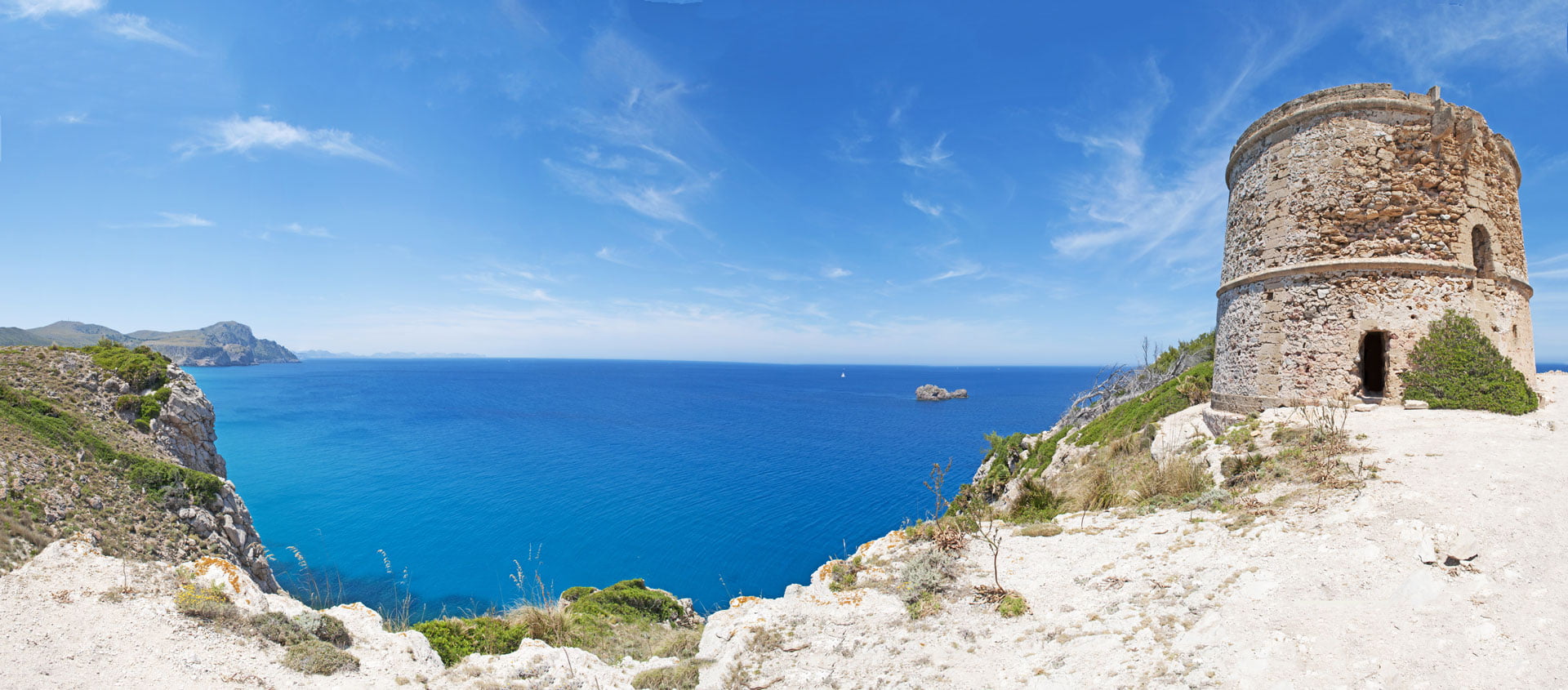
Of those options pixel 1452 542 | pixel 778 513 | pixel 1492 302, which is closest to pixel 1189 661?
pixel 1452 542

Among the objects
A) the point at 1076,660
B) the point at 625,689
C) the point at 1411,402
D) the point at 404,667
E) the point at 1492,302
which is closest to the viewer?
the point at 1076,660

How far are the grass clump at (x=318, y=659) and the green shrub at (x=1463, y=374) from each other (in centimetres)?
1765

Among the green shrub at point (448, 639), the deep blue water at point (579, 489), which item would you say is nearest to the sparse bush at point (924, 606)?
the green shrub at point (448, 639)

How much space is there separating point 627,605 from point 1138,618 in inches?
325

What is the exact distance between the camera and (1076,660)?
426 cm

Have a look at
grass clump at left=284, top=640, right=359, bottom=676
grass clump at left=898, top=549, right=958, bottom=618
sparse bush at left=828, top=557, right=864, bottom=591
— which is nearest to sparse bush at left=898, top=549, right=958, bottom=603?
grass clump at left=898, top=549, right=958, bottom=618

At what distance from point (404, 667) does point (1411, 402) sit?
1689 cm

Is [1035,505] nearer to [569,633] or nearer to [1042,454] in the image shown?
[569,633]

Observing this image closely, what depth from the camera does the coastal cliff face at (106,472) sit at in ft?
35.4

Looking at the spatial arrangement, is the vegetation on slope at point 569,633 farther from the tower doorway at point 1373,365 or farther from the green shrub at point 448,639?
the tower doorway at point 1373,365

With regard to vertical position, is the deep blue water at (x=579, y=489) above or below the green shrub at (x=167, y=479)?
below

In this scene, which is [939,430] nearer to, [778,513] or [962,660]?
[778,513]

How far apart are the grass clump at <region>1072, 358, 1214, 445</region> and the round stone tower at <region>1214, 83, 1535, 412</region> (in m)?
3.39

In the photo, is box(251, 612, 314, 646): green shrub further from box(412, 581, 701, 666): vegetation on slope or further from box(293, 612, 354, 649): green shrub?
box(412, 581, 701, 666): vegetation on slope
